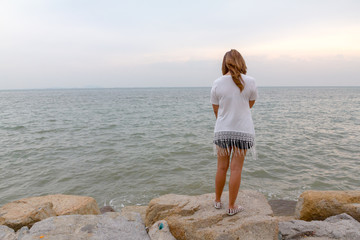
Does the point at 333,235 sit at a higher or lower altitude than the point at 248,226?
lower

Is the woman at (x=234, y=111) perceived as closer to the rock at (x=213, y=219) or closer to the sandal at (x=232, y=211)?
the sandal at (x=232, y=211)

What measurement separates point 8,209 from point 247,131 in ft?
13.6

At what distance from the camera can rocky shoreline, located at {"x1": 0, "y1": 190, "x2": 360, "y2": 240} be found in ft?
→ 9.82

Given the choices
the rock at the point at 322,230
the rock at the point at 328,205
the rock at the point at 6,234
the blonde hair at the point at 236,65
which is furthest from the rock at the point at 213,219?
the rock at the point at 6,234

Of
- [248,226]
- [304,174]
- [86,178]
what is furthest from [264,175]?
[86,178]

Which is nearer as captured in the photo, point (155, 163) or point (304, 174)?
point (304, 174)

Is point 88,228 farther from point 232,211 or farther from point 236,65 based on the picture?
point 236,65

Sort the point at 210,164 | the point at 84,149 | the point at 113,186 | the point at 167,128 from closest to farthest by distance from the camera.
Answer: the point at 113,186
the point at 210,164
the point at 84,149
the point at 167,128

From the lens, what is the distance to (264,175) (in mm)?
7707

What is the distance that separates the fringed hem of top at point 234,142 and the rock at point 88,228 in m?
1.57

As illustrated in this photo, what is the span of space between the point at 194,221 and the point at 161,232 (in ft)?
1.56

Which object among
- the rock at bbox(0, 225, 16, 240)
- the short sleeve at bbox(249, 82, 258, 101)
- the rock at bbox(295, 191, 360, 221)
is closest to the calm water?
the rock at bbox(295, 191, 360, 221)

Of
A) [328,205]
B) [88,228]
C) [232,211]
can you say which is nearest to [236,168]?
[232,211]

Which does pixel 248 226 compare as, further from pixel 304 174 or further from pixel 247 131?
pixel 304 174
